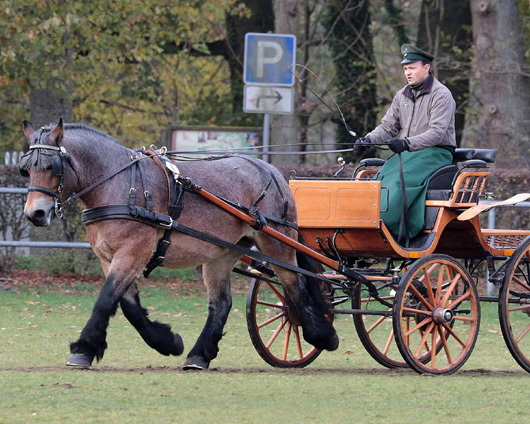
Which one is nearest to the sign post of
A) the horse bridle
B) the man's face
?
the man's face

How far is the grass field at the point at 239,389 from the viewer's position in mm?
6117

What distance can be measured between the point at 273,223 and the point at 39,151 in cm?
201

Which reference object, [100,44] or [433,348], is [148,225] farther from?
[100,44]

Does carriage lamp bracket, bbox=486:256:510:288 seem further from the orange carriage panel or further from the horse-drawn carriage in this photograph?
the orange carriage panel

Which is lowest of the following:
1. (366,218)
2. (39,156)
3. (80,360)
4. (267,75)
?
(80,360)

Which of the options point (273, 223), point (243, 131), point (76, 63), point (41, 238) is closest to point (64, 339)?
point (273, 223)

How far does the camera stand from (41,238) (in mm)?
14367

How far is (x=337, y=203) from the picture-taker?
8.39 meters

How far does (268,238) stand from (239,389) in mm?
1691

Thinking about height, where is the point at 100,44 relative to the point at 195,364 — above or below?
above

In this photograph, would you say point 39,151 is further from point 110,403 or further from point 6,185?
point 6,185

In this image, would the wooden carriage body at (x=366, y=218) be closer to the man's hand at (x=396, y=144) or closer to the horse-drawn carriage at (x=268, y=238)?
the horse-drawn carriage at (x=268, y=238)

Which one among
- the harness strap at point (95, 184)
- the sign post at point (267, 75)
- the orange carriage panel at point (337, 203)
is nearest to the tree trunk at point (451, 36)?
the sign post at point (267, 75)

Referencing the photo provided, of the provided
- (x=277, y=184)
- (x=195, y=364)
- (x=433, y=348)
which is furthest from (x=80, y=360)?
(x=433, y=348)
